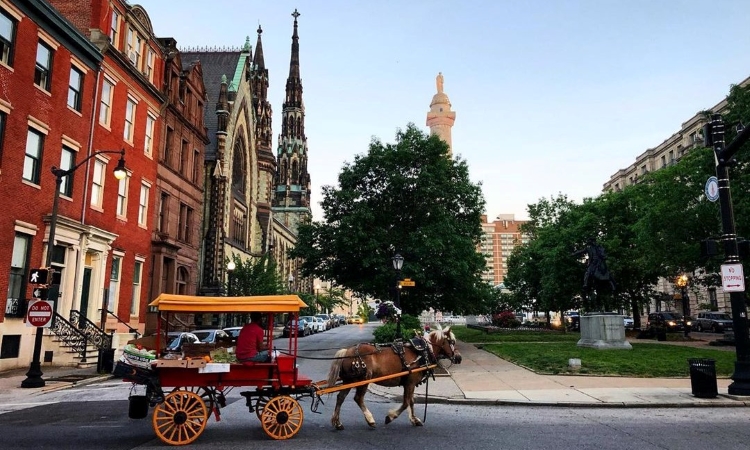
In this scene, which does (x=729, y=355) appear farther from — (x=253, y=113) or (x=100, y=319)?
(x=253, y=113)

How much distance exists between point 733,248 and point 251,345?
12.5m

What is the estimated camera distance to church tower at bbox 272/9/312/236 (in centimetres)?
10425

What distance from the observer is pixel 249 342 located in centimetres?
967

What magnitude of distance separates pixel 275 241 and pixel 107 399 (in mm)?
65789

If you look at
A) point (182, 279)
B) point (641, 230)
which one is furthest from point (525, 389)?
point (182, 279)

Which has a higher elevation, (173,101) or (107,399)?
(173,101)

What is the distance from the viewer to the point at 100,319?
26.1 m

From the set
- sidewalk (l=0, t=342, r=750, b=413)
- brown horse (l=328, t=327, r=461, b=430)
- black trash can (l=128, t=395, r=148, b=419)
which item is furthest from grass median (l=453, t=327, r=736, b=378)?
black trash can (l=128, t=395, r=148, b=419)

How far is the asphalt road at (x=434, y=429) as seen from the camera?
860 centimetres

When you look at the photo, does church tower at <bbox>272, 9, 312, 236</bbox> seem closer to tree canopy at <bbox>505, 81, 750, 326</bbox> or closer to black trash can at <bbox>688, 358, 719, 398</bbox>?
tree canopy at <bbox>505, 81, 750, 326</bbox>

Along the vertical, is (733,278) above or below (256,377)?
above

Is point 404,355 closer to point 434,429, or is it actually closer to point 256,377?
point 434,429

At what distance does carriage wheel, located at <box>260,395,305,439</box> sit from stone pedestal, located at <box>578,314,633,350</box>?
1976 centimetres

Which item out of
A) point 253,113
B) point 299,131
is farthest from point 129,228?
point 299,131
